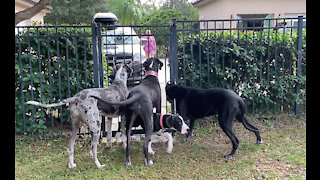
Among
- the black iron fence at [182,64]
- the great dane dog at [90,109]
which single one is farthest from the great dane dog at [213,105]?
the great dane dog at [90,109]

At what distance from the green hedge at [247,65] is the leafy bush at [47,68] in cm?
197

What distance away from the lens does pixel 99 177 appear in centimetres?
462

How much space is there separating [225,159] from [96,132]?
206 cm

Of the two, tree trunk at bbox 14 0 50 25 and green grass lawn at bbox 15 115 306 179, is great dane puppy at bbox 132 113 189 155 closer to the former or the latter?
green grass lawn at bbox 15 115 306 179

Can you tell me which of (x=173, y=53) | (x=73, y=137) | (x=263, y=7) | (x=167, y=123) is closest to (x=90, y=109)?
(x=73, y=137)

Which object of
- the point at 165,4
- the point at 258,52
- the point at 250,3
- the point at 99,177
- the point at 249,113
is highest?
the point at 165,4

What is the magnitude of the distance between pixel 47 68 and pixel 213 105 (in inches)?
125

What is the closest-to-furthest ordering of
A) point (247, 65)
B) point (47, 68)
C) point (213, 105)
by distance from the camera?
point (213, 105) → point (47, 68) → point (247, 65)

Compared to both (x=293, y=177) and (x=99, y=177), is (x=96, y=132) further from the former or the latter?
(x=293, y=177)

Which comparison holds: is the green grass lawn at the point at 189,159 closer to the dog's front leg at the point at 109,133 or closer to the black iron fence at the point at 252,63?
the dog's front leg at the point at 109,133

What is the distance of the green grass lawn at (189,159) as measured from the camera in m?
4.68

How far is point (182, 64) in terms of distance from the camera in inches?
260

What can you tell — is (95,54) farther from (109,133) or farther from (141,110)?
(141,110)

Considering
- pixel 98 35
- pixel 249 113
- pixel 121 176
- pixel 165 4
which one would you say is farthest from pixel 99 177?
pixel 165 4
